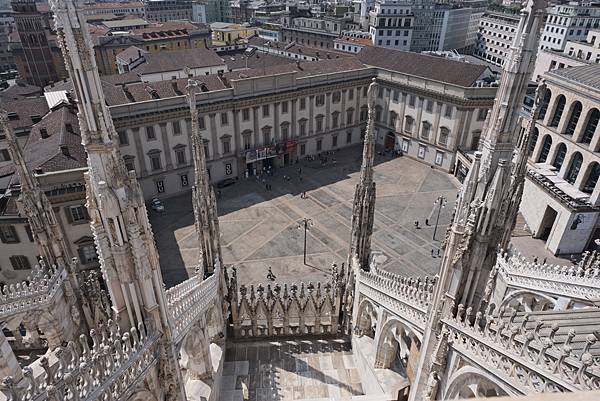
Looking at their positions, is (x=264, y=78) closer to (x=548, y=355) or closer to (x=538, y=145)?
(x=538, y=145)

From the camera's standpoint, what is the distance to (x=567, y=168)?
44750 millimetres

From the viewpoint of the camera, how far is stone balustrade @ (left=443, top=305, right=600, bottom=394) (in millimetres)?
10906

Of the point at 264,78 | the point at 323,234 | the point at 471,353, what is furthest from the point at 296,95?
A: the point at 471,353

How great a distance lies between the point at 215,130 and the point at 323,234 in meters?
22.2

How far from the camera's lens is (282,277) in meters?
37.1

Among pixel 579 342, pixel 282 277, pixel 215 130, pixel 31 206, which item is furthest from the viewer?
pixel 215 130

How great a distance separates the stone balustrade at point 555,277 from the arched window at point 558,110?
107 feet

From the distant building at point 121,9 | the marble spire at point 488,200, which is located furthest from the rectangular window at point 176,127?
the distant building at point 121,9

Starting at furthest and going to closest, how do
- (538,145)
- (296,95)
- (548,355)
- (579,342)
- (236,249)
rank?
1. (296,95)
2. (538,145)
3. (236,249)
4. (579,342)
5. (548,355)

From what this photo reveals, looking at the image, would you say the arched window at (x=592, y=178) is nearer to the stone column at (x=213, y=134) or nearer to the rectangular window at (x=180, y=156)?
the stone column at (x=213, y=134)

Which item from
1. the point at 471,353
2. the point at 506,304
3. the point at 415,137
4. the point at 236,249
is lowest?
the point at 236,249

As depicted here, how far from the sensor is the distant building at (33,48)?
72.4 m

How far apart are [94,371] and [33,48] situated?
8968cm

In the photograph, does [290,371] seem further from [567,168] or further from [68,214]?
[567,168]
